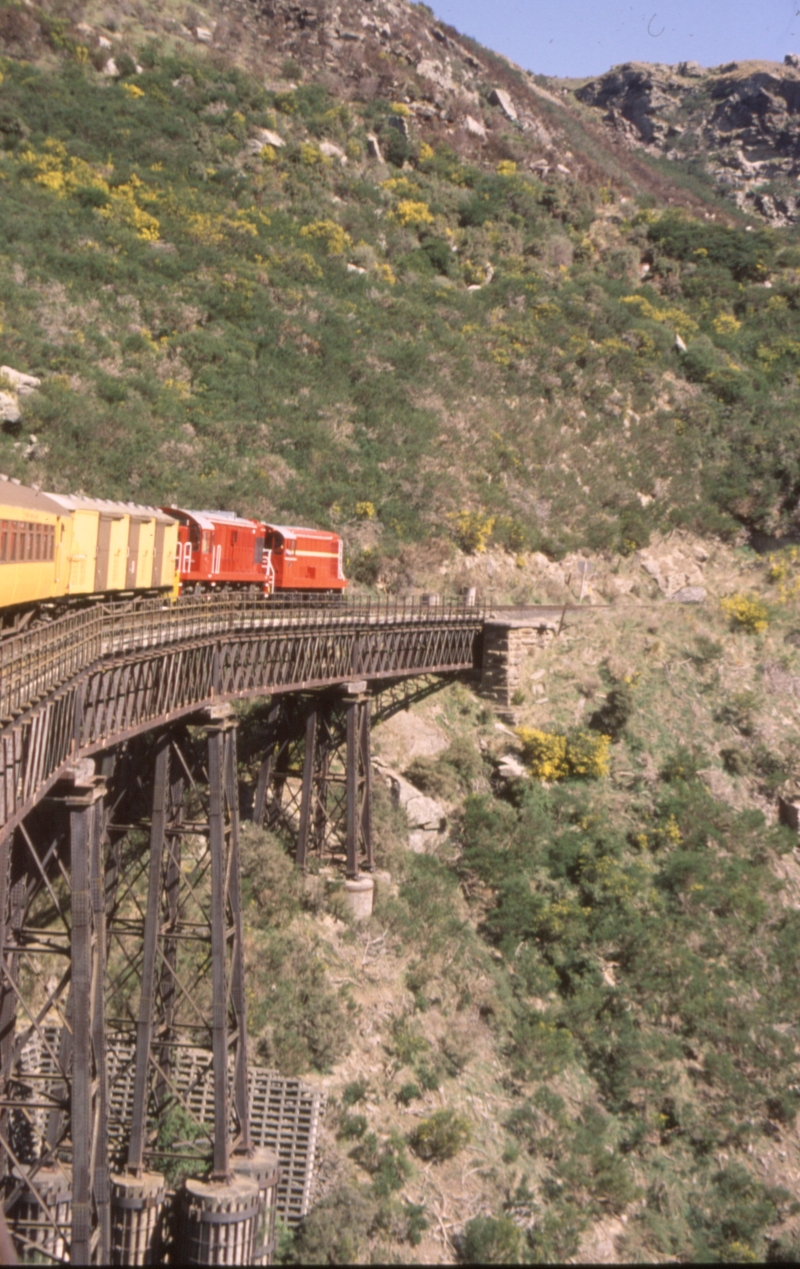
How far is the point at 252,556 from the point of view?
3058 centimetres

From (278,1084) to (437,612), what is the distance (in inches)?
581

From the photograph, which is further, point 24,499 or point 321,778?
point 321,778

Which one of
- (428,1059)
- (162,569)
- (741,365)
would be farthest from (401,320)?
(428,1059)

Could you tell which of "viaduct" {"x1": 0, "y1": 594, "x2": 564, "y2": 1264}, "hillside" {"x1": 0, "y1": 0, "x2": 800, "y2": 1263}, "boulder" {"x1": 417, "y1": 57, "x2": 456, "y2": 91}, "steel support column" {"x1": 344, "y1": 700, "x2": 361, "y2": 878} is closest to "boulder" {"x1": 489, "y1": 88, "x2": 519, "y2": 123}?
"hillside" {"x1": 0, "y1": 0, "x2": 800, "y2": 1263}

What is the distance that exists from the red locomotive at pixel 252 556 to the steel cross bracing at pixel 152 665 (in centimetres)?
264

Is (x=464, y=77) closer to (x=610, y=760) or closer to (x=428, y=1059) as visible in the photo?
(x=610, y=760)

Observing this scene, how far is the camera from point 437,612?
102ft

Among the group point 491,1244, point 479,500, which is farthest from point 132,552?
point 479,500

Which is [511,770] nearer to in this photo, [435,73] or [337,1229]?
[337,1229]

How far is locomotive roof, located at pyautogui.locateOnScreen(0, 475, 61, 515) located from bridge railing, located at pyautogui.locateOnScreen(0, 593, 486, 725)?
1929mm

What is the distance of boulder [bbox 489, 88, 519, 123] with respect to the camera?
7612 centimetres

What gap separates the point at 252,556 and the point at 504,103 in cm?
5926

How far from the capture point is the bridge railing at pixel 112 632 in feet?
40.2

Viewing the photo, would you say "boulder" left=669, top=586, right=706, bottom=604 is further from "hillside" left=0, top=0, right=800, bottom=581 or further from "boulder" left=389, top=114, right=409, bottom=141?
"boulder" left=389, top=114, right=409, bottom=141
